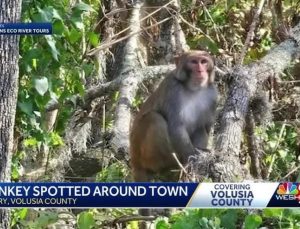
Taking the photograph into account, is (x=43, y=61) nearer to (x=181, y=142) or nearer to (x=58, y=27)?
(x=58, y=27)

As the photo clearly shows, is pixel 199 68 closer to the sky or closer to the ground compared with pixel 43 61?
closer to the sky

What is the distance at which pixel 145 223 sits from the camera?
4.24 meters

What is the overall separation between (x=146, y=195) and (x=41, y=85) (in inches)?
40.1

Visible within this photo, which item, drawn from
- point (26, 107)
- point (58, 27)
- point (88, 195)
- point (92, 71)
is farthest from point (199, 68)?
point (88, 195)

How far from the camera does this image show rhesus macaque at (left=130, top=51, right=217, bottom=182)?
499cm

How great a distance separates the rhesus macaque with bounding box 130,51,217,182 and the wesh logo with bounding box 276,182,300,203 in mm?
1472

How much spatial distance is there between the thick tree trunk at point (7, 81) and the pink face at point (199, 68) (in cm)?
170

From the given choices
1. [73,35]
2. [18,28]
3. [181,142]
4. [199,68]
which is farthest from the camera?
[181,142]

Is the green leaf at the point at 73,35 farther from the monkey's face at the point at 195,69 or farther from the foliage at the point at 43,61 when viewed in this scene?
the monkey's face at the point at 195,69

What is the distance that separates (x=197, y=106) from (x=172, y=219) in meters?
1.58

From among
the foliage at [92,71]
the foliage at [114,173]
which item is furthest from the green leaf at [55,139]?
the foliage at [114,173]

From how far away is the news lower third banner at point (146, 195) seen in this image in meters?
3.31

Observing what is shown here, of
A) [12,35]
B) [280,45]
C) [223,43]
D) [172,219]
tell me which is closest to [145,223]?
[172,219]

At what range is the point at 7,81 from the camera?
3.33 m
